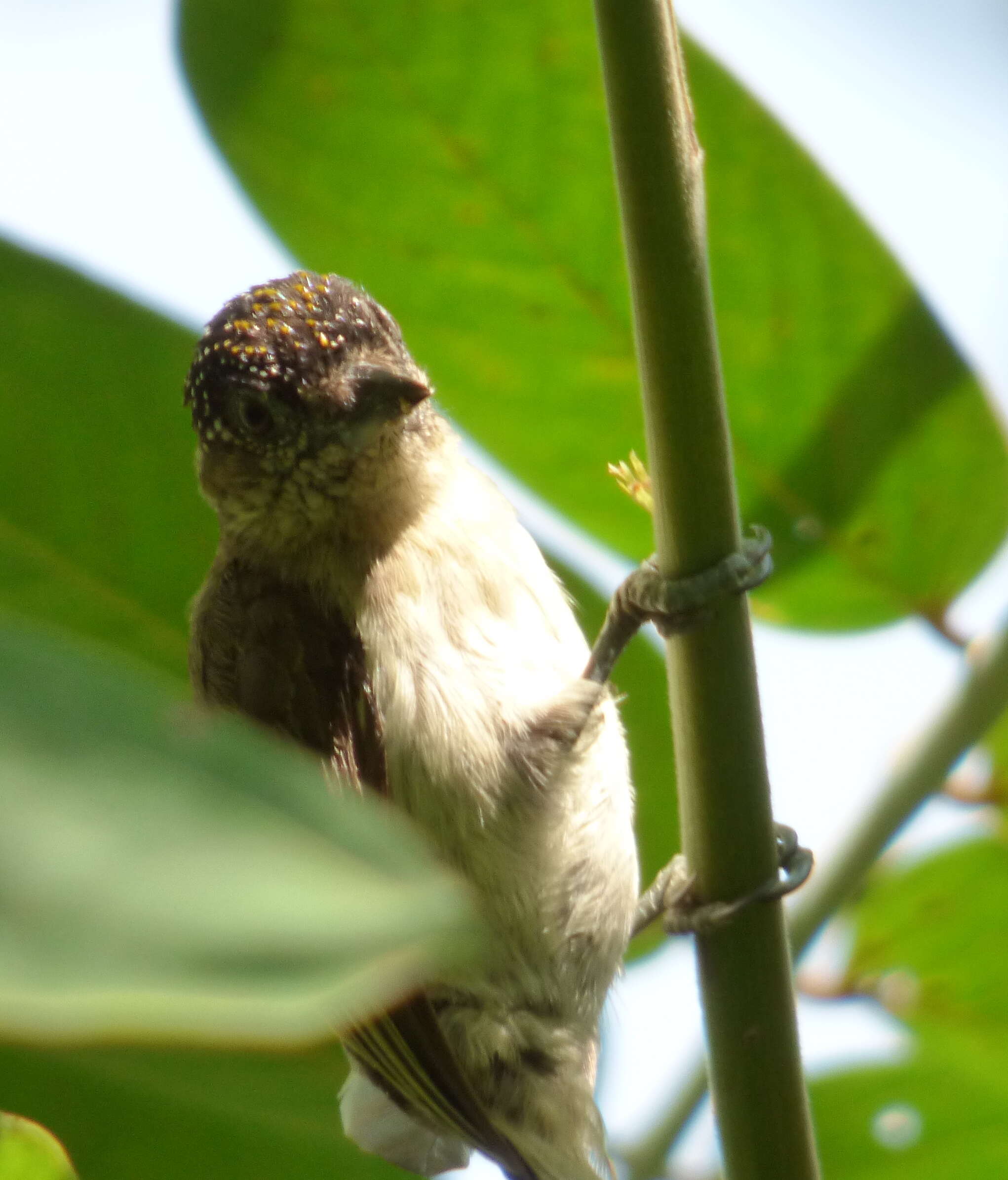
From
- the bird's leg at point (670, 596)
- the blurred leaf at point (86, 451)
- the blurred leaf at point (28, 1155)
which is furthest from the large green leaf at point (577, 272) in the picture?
the blurred leaf at point (28, 1155)

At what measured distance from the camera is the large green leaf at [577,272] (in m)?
2.10

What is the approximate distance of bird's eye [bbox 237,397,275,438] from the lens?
9.10ft

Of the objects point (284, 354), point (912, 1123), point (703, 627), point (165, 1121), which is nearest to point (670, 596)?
point (703, 627)

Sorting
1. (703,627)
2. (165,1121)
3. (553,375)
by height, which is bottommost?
(165,1121)

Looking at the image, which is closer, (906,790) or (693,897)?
(693,897)

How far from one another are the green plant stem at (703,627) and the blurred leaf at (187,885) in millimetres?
998

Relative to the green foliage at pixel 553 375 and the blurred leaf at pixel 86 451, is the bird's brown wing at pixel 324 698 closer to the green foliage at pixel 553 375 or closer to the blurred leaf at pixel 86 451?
the green foliage at pixel 553 375

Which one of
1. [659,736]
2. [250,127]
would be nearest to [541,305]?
[250,127]

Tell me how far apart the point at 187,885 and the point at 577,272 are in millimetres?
1895

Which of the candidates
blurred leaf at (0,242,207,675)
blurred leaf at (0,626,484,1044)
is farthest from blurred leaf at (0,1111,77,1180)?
blurred leaf at (0,242,207,675)

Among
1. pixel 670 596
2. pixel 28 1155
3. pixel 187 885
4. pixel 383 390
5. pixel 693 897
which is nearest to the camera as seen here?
pixel 187 885

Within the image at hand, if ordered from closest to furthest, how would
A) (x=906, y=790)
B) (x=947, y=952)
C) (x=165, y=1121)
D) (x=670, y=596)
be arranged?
(x=165, y=1121)
(x=670, y=596)
(x=906, y=790)
(x=947, y=952)

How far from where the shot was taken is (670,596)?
5.18 feet

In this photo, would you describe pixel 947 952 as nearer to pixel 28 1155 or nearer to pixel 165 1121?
pixel 165 1121
